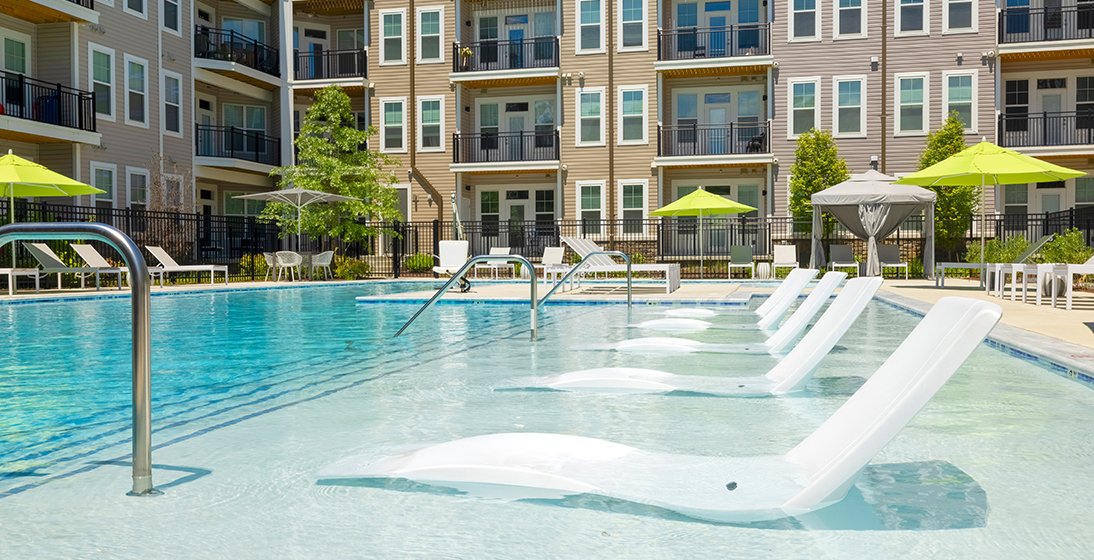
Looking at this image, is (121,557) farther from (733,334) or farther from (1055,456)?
(733,334)

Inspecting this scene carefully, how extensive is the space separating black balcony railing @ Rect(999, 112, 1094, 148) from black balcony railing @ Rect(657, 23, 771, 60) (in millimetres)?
7233

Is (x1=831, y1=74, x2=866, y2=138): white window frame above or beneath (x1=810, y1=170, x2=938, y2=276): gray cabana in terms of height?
above

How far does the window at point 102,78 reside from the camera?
22.2m

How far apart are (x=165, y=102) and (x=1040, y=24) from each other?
25252 millimetres

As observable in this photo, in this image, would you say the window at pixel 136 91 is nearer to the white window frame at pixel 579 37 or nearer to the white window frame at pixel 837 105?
the white window frame at pixel 579 37

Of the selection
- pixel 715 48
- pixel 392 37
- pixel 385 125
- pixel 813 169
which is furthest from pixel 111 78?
pixel 813 169

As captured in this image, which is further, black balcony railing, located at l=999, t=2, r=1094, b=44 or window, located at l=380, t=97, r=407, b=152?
window, located at l=380, t=97, r=407, b=152

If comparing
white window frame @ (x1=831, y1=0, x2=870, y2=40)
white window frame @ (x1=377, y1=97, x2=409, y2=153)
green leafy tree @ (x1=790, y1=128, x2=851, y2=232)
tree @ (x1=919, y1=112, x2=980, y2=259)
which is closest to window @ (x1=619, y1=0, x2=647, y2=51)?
white window frame @ (x1=831, y1=0, x2=870, y2=40)

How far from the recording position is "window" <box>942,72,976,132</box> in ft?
81.0

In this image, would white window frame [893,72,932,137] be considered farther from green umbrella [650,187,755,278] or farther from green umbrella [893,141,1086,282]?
green umbrella [893,141,1086,282]

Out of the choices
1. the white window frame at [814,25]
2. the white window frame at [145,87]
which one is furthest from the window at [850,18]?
the white window frame at [145,87]

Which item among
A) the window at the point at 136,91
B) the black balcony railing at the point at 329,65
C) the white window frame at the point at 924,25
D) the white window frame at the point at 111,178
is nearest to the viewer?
the white window frame at the point at 111,178

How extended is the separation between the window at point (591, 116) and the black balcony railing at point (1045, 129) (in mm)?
11567

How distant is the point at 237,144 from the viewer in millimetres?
28344
